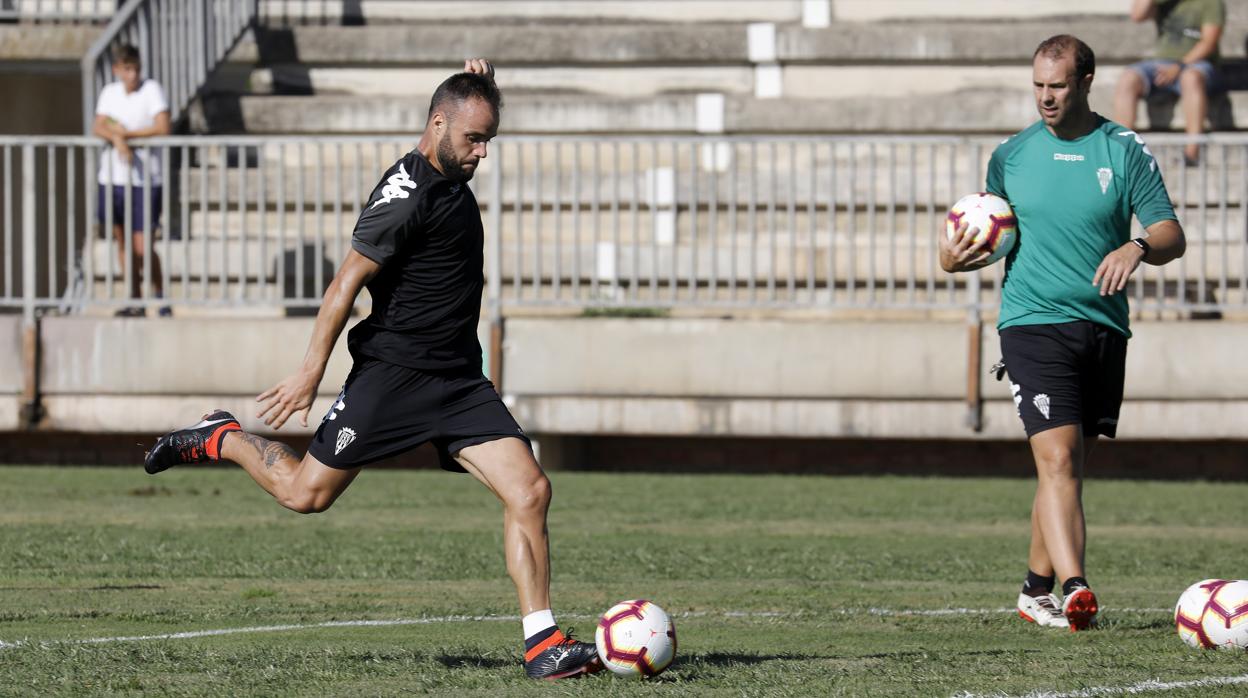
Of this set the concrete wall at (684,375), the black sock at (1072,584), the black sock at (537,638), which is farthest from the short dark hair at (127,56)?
the black sock at (537,638)

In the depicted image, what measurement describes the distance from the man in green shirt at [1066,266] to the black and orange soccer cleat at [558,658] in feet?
7.19

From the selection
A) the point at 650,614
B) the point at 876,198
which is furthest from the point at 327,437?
the point at 876,198

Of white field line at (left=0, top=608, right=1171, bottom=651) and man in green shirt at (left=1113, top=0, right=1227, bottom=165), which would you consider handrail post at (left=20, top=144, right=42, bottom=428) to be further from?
man in green shirt at (left=1113, top=0, right=1227, bottom=165)

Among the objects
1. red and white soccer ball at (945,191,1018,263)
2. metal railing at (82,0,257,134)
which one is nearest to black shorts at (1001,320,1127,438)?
red and white soccer ball at (945,191,1018,263)

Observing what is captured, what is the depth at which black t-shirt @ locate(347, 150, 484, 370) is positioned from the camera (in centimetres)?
581

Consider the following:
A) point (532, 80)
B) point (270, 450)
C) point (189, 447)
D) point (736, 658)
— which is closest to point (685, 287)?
point (532, 80)

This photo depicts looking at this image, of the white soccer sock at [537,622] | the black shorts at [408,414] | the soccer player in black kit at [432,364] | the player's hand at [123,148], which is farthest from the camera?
the player's hand at [123,148]

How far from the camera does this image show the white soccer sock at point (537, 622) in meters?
5.66

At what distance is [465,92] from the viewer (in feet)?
19.0

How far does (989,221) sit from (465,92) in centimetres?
236

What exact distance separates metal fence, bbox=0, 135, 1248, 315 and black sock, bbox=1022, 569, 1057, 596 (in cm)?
572

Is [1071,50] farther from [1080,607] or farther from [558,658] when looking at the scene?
[558,658]

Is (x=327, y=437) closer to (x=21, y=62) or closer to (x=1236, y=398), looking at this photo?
(x=1236, y=398)

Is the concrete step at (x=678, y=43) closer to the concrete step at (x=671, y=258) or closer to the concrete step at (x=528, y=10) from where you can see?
the concrete step at (x=528, y=10)
